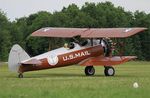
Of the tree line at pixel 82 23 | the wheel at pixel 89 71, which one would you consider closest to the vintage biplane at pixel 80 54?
the wheel at pixel 89 71

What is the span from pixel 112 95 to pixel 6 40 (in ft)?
253

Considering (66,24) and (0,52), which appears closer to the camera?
(0,52)

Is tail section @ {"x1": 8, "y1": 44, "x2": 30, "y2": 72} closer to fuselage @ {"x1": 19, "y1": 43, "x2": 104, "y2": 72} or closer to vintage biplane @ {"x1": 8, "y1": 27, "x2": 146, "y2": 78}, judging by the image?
vintage biplane @ {"x1": 8, "y1": 27, "x2": 146, "y2": 78}

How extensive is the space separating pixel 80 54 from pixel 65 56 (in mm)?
1316

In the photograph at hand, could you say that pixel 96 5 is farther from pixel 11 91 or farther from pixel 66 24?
pixel 11 91

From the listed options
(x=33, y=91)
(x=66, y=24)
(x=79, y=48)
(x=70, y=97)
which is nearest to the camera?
(x=70, y=97)

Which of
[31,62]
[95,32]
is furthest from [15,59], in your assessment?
[95,32]

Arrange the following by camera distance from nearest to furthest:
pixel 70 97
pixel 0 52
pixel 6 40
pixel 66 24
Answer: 1. pixel 70 97
2. pixel 0 52
3. pixel 6 40
4. pixel 66 24

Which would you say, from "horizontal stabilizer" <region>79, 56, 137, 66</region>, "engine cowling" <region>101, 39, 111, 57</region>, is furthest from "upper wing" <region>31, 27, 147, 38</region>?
"horizontal stabilizer" <region>79, 56, 137, 66</region>

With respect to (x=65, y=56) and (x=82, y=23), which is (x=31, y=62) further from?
(x=82, y=23)

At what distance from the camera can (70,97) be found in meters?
18.1

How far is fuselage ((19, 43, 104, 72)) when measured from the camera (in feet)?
103

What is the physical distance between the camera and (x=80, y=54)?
33.8 metres

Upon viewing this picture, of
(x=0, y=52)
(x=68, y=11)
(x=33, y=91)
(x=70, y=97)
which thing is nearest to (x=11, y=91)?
(x=33, y=91)
